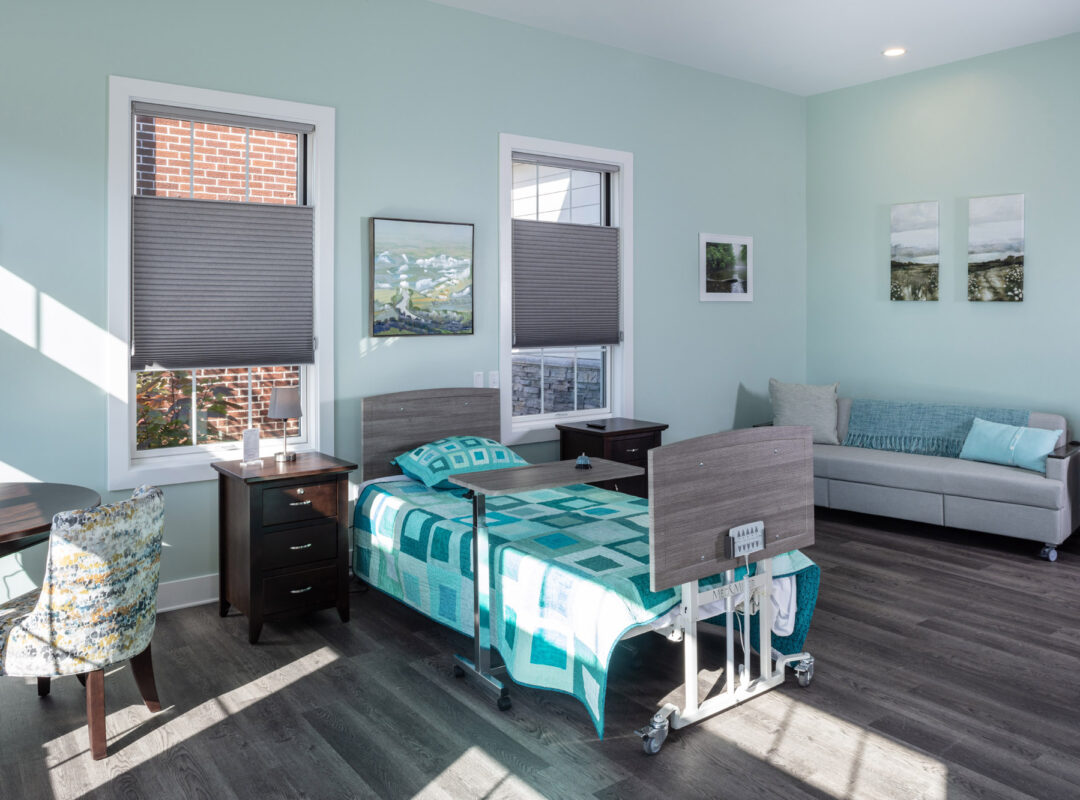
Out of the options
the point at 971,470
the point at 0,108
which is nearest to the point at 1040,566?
the point at 971,470

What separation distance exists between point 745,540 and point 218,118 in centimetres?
308

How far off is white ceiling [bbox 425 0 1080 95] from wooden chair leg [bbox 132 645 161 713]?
11.7ft

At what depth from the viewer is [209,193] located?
13.4 feet

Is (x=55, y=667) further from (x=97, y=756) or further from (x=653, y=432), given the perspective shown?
(x=653, y=432)

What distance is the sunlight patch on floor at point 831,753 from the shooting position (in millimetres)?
2443

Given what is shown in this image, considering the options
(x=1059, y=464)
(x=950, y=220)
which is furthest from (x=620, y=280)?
(x=1059, y=464)

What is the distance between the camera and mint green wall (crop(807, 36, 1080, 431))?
5.39m

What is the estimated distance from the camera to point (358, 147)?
4348 mm

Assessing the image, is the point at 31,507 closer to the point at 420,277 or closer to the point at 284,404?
the point at 284,404

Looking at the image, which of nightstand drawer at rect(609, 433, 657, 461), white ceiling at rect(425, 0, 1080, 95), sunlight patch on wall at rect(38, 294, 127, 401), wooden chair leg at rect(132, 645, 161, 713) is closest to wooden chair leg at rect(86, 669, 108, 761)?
wooden chair leg at rect(132, 645, 161, 713)

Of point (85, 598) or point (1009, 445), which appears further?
point (1009, 445)

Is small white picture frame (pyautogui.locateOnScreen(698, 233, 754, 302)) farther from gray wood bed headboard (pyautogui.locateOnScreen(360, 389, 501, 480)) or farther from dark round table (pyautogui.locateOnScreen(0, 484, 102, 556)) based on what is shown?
dark round table (pyautogui.locateOnScreen(0, 484, 102, 556))

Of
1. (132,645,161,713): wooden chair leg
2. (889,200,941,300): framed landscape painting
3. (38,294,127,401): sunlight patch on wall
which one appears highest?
(889,200,941,300): framed landscape painting

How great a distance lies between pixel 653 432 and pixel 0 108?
11.9 ft
